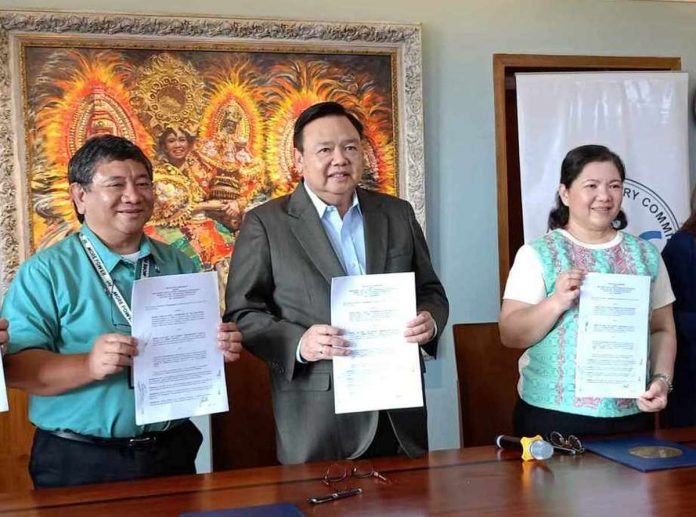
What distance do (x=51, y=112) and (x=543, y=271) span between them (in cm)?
237

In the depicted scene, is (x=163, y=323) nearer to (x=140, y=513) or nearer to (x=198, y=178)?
(x=140, y=513)

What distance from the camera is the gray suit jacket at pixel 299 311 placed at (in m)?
2.03

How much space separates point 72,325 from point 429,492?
967 millimetres

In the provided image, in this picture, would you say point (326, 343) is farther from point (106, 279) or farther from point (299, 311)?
point (106, 279)

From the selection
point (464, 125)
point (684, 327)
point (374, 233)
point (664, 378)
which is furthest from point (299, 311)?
point (464, 125)

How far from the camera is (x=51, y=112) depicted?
3.40m

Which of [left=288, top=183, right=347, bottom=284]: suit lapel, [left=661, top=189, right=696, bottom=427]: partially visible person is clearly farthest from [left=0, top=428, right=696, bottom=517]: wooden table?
[left=661, top=189, right=696, bottom=427]: partially visible person

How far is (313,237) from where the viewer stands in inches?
82.8

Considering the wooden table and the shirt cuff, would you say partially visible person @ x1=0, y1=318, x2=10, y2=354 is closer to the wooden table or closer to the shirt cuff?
the wooden table

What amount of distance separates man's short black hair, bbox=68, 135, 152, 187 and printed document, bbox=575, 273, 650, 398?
4.25 feet

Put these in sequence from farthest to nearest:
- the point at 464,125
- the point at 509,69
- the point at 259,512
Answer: the point at 509,69
the point at 464,125
the point at 259,512

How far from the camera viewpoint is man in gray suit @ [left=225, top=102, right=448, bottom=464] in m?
2.03

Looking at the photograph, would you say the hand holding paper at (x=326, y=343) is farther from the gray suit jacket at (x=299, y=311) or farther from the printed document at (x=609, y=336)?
the printed document at (x=609, y=336)

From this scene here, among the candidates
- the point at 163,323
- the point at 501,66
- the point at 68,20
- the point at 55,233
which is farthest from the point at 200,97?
the point at 163,323
